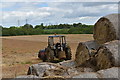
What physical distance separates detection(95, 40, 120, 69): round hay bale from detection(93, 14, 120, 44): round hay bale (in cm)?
58

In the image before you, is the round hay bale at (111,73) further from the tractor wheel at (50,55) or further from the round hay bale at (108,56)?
the tractor wheel at (50,55)

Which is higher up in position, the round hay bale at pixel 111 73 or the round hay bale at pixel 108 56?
the round hay bale at pixel 108 56

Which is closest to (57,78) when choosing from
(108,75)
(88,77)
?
(88,77)

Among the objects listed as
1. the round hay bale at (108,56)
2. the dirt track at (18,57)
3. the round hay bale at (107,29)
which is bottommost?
the dirt track at (18,57)

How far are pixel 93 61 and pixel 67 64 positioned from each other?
1519mm

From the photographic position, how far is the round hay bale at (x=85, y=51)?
739 cm

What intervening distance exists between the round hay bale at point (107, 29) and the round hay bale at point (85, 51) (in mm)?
284

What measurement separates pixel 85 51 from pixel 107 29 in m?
0.92

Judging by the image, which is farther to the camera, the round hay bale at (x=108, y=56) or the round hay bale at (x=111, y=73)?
the round hay bale at (x=108, y=56)

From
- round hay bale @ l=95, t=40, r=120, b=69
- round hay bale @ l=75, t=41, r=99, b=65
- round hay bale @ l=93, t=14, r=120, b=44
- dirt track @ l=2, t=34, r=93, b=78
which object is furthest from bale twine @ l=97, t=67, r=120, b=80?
dirt track @ l=2, t=34, r=93, b=78

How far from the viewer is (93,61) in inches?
279

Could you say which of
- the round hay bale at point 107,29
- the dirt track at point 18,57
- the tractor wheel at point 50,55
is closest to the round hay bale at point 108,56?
the round hay bale at point 107,29

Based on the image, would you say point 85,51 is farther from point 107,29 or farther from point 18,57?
point 18,57

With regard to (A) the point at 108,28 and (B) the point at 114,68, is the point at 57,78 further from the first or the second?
(A) the point at 108,28
